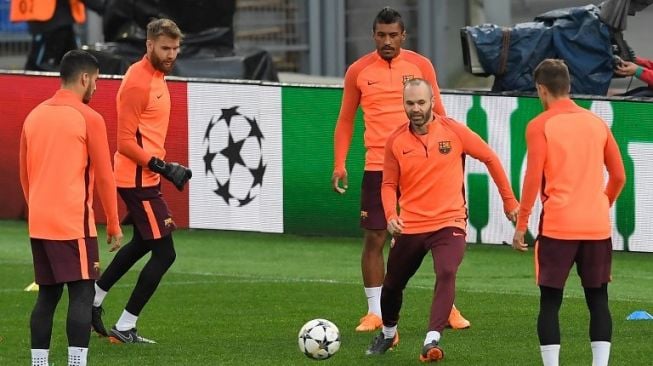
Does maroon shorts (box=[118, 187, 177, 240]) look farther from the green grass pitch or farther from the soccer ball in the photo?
the soccer ball

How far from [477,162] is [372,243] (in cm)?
400

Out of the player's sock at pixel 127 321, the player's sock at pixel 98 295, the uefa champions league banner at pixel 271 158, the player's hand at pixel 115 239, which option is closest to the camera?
the player's hand at pixel 115 239

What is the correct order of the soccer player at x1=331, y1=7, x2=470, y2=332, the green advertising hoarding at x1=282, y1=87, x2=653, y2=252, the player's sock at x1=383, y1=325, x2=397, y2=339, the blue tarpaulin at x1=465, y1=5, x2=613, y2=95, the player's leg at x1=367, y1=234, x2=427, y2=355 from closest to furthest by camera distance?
the player's leg at x1=367, y1=234, x2=427, y2=355 < the player's sock at x1=383, y1=325, x2=397, y2=339 < the soccer player at x1=331, y1=7, x2=470, y2=332 < the green advertising hoarding at x1=282, y1=87, x2=653, y2=252 < the blue tarpaulin at x1=465, y1=5, x2=613, y2=95

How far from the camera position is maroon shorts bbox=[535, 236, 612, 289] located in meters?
8.14

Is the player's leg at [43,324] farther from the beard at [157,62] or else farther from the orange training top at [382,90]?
the orange training top at [382,90]

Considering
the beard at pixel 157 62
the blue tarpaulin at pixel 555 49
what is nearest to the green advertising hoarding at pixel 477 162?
the blue tarpaulin at pixel 555 49

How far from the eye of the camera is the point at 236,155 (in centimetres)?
1508

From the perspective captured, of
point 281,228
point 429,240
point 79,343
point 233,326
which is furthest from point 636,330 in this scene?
point 281,228

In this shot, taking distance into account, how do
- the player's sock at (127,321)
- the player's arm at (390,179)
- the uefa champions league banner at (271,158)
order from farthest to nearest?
1. the uefa champions league banner at (271,158)
2. the player's sock at (127,321)
3. the player's arm at (390,179)

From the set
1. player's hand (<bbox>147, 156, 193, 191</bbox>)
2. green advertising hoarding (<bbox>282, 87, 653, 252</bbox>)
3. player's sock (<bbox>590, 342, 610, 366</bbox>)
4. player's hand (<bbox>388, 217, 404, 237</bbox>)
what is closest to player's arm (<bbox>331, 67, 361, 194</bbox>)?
player's hand (<bbox>147, 156, 193, 191</bbox>)

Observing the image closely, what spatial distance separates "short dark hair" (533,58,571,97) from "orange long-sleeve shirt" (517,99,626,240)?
0.08 metres

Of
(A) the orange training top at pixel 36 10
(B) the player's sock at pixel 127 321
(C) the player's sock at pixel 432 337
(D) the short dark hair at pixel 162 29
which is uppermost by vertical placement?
(D) the short dark hair at pixel 162 29

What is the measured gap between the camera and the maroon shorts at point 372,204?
1026 cm

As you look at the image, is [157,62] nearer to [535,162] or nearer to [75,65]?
[75,65]
